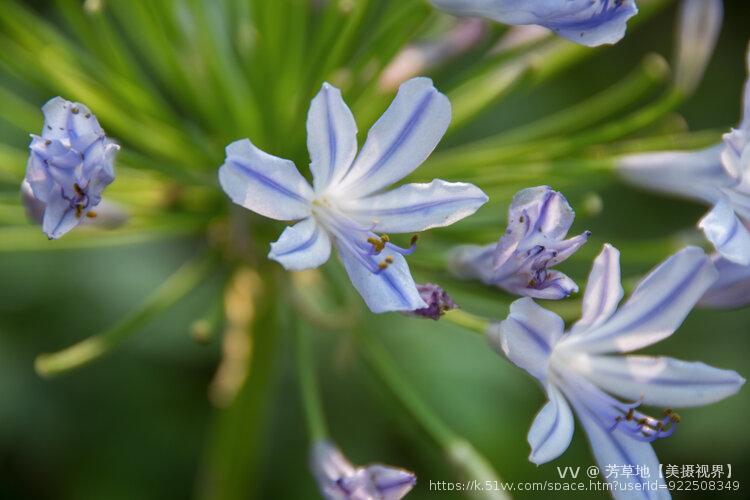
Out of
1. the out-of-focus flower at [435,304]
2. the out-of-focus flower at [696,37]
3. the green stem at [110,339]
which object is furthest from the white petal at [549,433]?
the out-of-focus flower at [696,37]

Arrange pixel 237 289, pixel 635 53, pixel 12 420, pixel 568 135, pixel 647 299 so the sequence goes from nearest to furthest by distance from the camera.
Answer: pixel 647 299 → pixel 237 289 → pixel 568 135 → pixel 12 420 → pixel 635 53

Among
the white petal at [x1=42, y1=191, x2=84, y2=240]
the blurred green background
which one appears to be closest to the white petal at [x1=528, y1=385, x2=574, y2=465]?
the white petal at [x1=42, y1=191, x2=84, y2=240]

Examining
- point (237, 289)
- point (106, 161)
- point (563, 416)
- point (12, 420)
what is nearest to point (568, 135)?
point (237, 289)

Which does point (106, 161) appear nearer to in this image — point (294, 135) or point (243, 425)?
point (294, 135)

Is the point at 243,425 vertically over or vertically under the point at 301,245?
under

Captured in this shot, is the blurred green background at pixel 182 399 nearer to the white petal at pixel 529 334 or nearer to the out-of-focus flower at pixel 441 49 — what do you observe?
the out-of-focus flower at pixel 441 49

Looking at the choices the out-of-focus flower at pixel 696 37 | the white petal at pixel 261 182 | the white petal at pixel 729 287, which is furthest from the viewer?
the out-of-focus flower at pixel 696 37

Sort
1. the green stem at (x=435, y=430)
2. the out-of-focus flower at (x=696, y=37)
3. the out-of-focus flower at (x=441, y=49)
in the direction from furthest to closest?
the out-of-focus flower at (x=441, y=49), the out-of-focus flower at (x=696, y=37), the green stem at (x=435, y=430)
